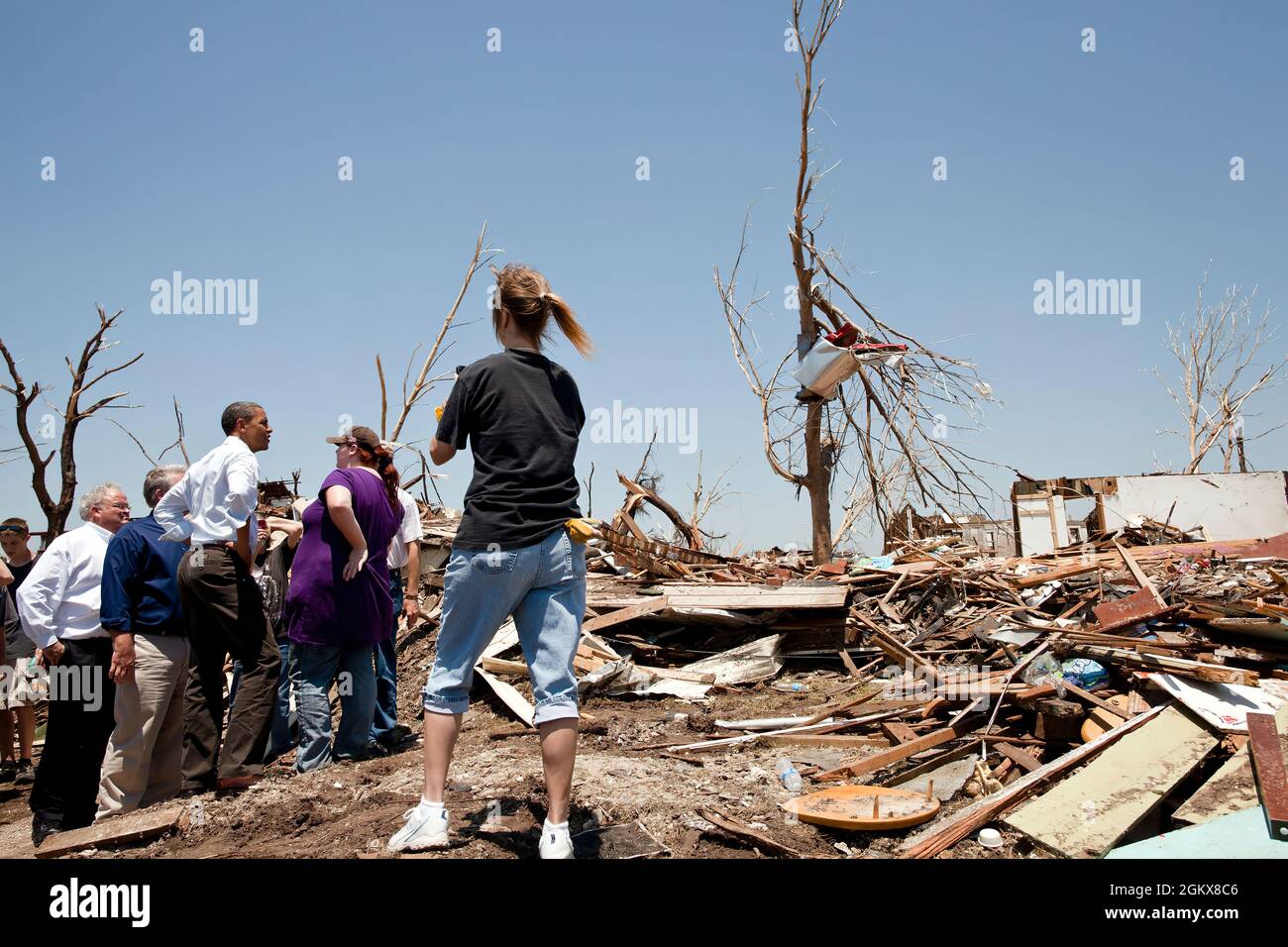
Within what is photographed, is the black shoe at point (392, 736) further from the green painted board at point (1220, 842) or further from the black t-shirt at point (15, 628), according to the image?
the green painted board at point (1220, 842)

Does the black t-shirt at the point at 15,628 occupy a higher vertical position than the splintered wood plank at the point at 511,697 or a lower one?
higher

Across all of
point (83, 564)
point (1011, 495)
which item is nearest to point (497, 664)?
point (83, 564)

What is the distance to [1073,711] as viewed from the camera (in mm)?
4328

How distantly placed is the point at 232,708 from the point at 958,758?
392 cm

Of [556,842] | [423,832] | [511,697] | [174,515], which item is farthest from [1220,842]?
[174,515]

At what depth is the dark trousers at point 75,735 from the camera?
4.58 meters

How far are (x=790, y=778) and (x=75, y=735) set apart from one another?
3.86 metres


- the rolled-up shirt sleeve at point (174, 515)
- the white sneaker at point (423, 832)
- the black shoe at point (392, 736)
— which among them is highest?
the rolled-up shirt sleeve at point (174, 515)

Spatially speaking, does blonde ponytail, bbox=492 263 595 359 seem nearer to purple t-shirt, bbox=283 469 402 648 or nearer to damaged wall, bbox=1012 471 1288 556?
purple t-shirt, bbox=283 469 402 648

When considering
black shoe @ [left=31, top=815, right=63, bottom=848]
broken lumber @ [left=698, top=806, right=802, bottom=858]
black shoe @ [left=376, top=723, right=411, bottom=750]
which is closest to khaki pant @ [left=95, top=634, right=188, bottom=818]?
black shoe @ [left=31, top=815, right=63, bottom=848]

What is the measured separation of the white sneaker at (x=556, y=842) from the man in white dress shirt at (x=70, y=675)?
3256mm

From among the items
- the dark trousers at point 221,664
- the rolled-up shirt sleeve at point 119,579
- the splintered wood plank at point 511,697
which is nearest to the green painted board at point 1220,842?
the splintered wood plank at point 511,697
